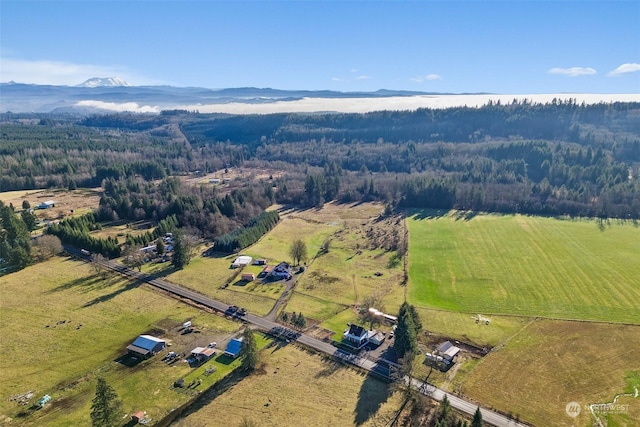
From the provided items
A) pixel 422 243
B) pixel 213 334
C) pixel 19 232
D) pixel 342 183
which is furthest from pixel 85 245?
pixel 342 183

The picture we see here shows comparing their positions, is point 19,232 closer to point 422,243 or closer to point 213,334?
point 213,334

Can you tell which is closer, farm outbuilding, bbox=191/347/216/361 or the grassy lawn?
farm outbuilding, bbox=191/347/216/361

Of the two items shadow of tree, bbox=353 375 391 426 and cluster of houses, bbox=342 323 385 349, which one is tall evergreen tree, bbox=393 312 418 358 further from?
shadow of tree, bbox=353 375 391 426

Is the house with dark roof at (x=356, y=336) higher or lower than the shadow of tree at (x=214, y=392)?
higher

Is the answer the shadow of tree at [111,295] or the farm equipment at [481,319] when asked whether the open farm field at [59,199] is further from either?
the farm equipment at [481,319]

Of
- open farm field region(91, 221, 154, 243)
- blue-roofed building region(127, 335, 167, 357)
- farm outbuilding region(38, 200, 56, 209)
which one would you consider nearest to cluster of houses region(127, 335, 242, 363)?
blue-roofed building region(127, 335, 167, 357)

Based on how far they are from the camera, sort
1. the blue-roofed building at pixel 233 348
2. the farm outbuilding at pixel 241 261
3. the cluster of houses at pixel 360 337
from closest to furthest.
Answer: the blue-roofed building at pixel 233 348
the cluster of houses at pixel 360 337
the farm outbuilding at pixel 241 261

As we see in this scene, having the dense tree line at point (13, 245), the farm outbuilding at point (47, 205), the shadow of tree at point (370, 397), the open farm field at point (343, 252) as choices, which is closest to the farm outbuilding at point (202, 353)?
the shadow of tree at point (370, 397)
